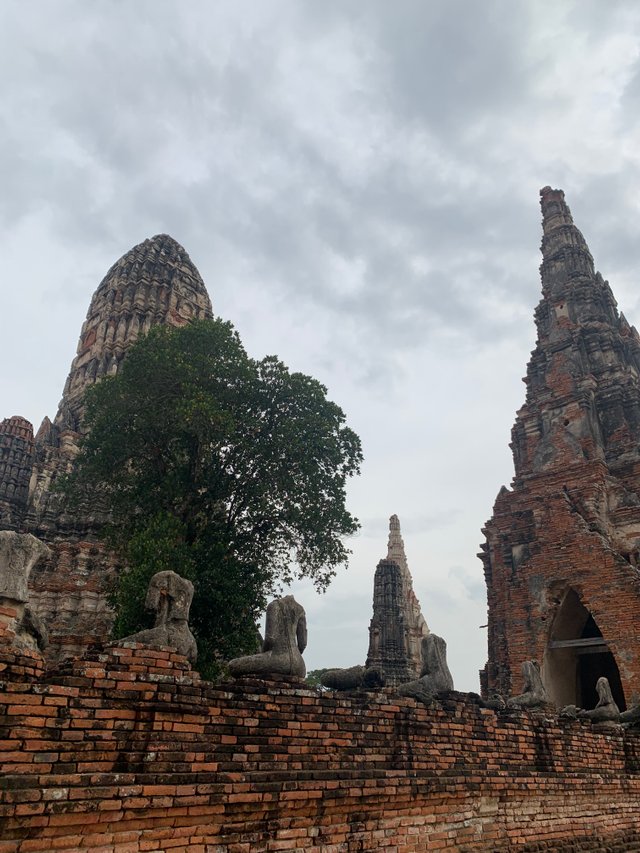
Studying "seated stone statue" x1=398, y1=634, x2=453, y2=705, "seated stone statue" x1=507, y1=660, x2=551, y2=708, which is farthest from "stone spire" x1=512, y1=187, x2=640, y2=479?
"seated stone statue" x1=398, y1=634, x2=453, y2=705

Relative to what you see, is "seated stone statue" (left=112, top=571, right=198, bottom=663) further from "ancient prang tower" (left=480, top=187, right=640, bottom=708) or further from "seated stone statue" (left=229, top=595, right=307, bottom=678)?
"ancient prang tower" (left=480, top=187, right=640, bottom=708)

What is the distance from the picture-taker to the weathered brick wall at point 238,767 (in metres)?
4.50

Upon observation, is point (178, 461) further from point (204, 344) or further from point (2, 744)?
point (2, 744)

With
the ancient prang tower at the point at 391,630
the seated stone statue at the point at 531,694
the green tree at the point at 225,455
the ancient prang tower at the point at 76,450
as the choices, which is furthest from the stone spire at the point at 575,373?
the ancient prang tower at the point at 76,450

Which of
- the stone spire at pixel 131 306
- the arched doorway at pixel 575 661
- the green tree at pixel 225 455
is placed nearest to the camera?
the green tree at pixel 225 455

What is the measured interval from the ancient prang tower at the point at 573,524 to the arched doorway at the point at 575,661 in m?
0.03

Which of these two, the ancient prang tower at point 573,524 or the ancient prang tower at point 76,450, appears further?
the ancient prang tower at point 76,450

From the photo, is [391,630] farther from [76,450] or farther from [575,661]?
[76,450]

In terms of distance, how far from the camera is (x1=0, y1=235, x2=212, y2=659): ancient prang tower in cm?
1834

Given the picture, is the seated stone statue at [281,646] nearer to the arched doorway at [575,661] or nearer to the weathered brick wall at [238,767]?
the weathered brick wall at [238,767]

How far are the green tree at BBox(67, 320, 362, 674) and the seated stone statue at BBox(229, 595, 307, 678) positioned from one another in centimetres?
720

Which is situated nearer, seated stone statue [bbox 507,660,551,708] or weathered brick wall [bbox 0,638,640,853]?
weathered brick wall [bbox 0,638,640,853]

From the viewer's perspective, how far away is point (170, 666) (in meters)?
5.64

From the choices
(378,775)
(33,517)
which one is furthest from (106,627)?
(378,775)
